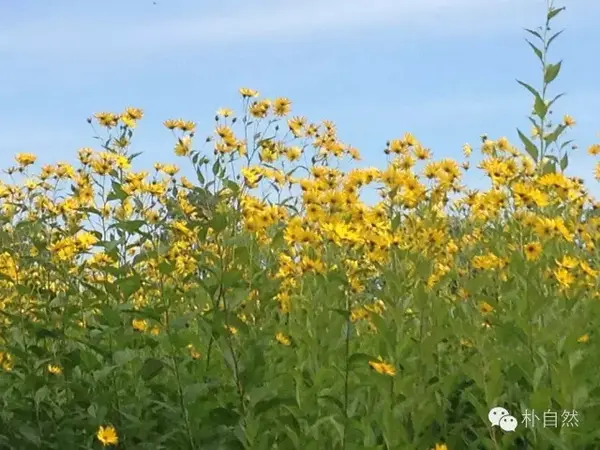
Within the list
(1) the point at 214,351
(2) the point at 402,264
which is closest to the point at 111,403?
(1) the point at 214,351

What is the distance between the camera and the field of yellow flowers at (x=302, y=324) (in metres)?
3.25

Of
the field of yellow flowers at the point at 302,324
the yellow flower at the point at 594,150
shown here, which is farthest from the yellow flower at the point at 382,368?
the yellow flower at the point at 594,150

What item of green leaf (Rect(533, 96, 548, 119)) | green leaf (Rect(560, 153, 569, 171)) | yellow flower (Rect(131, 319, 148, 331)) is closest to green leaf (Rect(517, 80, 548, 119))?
green leaf (Rect(533, 96, 548, 119))

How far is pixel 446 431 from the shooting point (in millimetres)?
3611

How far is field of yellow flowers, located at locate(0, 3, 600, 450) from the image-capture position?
10.7ft

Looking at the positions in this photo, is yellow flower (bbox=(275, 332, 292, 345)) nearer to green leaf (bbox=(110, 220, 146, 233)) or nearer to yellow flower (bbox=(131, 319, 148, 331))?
yellow flower (bbox=(131, 319, 148, 331))

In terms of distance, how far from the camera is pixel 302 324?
4238mm

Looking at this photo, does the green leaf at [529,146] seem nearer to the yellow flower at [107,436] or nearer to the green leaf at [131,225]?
the green leaf at [131,225]

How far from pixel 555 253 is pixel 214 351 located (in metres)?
1.65

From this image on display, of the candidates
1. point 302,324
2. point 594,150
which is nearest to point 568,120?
point 594,150

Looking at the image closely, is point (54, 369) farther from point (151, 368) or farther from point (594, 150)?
point (594, 150)

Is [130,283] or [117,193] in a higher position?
[117,193]

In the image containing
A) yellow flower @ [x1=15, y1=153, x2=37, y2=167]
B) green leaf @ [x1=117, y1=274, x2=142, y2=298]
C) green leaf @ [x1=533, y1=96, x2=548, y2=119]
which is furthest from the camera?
yellow flower @ [x1=15, y1=153, x2=37, y2=167]

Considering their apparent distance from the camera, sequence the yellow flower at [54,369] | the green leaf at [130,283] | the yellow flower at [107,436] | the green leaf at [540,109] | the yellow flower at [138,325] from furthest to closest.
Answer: the yellow flower at [138,325]
the yellow flower at [54,369]
the green leaf at [540,109]
the green leaf at [130,283]
the yellow flower at [107,436]
